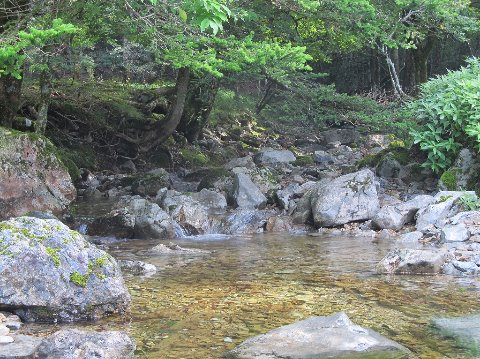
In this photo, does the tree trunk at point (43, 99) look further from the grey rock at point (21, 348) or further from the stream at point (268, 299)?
the grey rock at point (21, 348)

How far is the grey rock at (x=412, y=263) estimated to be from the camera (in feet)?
24.4

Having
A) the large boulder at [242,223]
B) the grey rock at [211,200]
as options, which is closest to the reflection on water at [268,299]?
the large boulder at [242,223]

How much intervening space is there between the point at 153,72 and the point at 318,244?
12.2 m

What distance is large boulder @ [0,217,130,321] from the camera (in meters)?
5.03

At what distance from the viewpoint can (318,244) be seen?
34.1 ft

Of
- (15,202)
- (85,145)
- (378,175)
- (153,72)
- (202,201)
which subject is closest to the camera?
(15,202)

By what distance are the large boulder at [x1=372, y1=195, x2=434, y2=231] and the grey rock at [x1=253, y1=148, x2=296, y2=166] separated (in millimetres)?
7164

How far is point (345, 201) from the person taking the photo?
12617 millimetres

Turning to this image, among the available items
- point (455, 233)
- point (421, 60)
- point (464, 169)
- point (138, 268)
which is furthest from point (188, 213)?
point (421, 60)

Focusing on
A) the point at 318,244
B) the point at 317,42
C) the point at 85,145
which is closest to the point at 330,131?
the point at 317,42

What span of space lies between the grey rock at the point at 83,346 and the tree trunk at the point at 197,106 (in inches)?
502

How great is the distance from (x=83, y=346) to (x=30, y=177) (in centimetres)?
785

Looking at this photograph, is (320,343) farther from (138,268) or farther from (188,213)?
(188,213)

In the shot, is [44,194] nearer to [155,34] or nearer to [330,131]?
[155,34]
